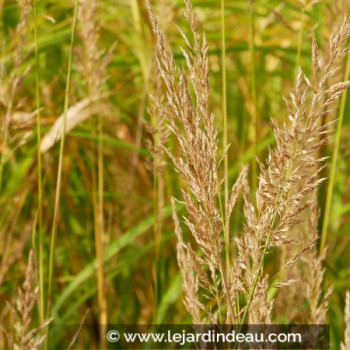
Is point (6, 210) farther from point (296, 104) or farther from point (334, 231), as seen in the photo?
point (296, 104)

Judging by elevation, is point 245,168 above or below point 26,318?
above

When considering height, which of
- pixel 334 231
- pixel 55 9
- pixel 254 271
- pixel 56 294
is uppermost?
pixel 55 9

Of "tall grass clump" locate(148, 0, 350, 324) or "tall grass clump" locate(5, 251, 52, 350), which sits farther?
"tall grass clump" locate(5, 251, 52, 350)

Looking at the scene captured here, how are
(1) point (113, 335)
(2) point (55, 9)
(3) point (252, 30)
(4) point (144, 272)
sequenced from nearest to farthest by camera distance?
(3) point (252, 30)
(1) point (113, 335)
(4) point (144, 272)
(2) point (55, 9)

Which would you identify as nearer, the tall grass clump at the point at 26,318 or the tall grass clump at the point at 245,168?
the tall grass clump at the point at 245,168

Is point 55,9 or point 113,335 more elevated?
point 55,9

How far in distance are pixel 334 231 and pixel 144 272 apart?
661 millimetres

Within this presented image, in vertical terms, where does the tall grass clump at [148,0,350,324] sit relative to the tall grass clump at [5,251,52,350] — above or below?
above

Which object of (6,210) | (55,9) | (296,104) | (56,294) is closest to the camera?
(296,104)

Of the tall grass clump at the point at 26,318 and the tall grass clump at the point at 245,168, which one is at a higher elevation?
the tall grass clump at the point at 245,168

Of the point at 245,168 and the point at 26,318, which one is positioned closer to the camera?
the point at 245,168

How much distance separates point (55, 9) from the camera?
8.20 feet

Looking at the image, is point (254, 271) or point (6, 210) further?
point (6, 210)

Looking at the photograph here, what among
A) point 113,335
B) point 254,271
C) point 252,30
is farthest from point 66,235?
point 254,271
